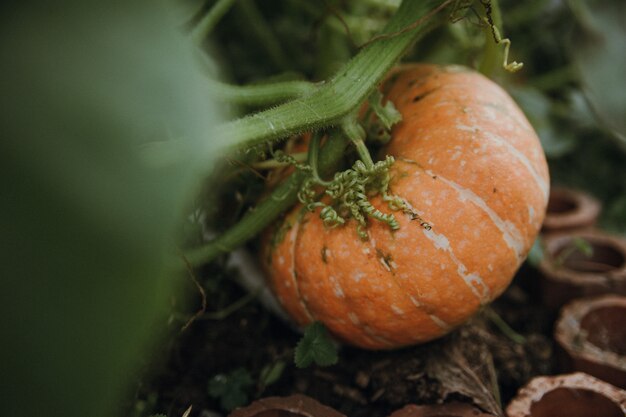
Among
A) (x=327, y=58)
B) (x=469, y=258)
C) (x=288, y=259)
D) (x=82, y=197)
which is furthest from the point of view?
(x=327, y=58)

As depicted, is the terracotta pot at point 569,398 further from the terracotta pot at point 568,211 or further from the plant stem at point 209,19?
the plant stem at point 209,19

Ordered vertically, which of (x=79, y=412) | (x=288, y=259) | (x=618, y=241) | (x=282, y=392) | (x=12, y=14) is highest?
(x=12, y=14)

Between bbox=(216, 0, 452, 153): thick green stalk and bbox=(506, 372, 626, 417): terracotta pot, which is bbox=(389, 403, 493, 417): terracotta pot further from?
bbox=(216, 0, 452, 153): thick green stalk

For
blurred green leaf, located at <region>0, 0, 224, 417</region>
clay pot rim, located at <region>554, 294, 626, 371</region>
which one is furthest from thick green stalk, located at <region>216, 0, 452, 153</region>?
clay pot rim, located at <region>554, 294, 626, 371</region>

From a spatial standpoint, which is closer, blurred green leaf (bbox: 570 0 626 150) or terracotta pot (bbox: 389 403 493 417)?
terracotta pot (bbox: 389 403 493 417)

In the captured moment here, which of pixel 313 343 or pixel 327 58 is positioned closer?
pixel 313 343

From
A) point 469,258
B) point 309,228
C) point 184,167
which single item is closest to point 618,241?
point 469,258

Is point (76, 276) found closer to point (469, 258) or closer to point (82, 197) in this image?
point (82, 197)

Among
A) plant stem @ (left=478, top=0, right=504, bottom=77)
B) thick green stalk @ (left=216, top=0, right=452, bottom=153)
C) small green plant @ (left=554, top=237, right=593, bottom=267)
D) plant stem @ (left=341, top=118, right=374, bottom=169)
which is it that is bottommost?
small green plant @ (left=554, top=237, right=593, bottom=267)
